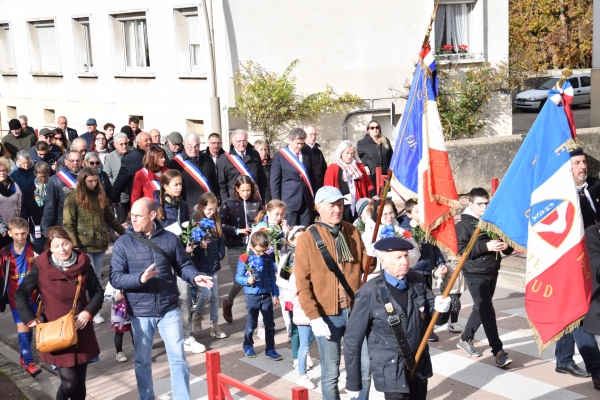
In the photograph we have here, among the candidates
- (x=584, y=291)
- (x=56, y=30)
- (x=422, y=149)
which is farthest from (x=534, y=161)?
(x=56, y=30)

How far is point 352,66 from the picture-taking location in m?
19.9

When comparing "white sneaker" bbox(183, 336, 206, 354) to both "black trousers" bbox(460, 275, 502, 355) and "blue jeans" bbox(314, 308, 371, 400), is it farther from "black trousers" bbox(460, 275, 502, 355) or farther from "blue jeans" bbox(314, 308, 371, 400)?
"black trousers" bbox(460, 275, 502, 355)

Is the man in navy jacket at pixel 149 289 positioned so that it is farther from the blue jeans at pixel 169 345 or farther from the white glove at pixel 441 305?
the white glove at pixel 441 305

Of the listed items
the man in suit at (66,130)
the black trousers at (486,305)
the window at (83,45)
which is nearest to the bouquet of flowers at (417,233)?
the black trousers at (486,305)

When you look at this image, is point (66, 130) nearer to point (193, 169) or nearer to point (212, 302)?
point (193, 169)

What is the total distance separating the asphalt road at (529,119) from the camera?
30.2m

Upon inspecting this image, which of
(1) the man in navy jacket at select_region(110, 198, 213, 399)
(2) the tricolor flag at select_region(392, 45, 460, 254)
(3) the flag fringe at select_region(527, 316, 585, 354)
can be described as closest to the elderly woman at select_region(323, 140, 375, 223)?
(2) the tricolor flag at select_region(392, 45, 460, 254)

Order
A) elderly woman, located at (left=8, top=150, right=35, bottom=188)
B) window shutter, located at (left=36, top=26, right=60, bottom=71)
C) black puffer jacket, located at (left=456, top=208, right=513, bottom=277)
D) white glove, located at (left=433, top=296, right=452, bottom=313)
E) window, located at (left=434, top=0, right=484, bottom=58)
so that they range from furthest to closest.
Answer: window shutter, located at (left=36, top=26, right=60, bottom=71), window, located at (left=434, top=0, right=484, bottom=58), elderly woman, located at (left=8, top=150, right=35, bottom=188), black puffer jacket, located at (left=456, top=208, right=513, bottom=277), white glove, located at (left=433, top=296, right=452, bottom=313)

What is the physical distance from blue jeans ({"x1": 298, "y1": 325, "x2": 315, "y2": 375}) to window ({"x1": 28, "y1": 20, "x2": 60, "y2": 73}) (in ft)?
65.8

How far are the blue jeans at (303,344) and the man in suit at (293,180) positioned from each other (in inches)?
150

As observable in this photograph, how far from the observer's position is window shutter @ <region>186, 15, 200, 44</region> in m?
20.1

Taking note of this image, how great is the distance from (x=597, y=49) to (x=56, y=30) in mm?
15072

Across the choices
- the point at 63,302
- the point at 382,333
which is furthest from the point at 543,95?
the point at 382,333

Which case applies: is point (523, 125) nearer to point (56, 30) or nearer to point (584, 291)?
point (56, 30)
